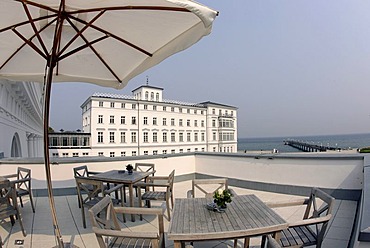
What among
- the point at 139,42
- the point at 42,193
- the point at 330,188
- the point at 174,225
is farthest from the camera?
the point at 42,193

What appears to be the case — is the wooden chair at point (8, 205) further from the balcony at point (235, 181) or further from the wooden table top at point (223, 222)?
the wooden table top at point (223, 222)

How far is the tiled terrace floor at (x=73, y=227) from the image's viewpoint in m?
3.33

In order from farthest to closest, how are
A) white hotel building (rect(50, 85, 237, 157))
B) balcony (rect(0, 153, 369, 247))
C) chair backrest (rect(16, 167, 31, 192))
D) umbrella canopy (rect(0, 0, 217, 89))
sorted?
white hotel building (rect(50, 85, 237, 157)) → chair backrest (rect(16, 167, 31, 192)) → balcony (rect(0, 153, 369, 247)) → umbrella canopy (rect(0, 0, 217, 89))

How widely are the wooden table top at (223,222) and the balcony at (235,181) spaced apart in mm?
928

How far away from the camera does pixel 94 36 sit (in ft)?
9.70

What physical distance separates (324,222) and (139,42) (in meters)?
2.53

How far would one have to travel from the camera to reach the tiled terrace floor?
3.33 meters

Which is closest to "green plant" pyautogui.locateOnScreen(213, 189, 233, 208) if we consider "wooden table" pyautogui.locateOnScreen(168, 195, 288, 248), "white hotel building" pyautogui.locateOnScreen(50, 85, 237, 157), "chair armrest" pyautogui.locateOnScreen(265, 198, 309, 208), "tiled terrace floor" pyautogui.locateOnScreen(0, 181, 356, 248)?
"wooden table" pyautogui.locateOnScreen(168, 195, 288, 248)

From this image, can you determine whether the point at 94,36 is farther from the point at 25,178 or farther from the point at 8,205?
the point at 25,178

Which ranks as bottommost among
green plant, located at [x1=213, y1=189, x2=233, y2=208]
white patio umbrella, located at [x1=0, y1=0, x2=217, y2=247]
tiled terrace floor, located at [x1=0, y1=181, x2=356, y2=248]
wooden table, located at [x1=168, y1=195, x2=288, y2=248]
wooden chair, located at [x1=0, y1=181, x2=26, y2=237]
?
tiled terrace floor, located at [x1=0, y1=181, x2=356, y2=248]

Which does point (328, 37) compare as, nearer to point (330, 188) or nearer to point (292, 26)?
point (292, 26)

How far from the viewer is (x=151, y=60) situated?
286cm

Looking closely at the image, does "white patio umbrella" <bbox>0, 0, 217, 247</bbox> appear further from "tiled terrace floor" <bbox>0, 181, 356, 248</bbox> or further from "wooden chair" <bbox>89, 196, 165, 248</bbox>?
"tiled terrace floor" <bbox>0, 181, 356, 248</bbox>

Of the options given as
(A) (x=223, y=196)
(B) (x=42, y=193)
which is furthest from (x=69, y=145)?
(A) (x=223, y=196)
